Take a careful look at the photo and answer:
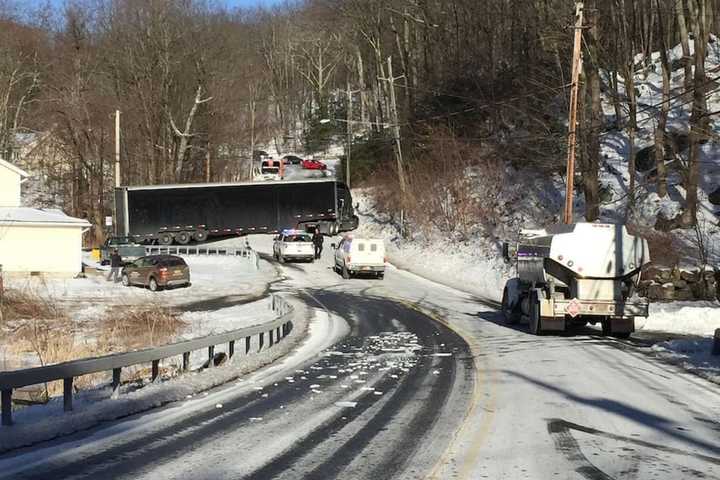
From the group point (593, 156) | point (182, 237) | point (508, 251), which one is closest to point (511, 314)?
point (508, 251)

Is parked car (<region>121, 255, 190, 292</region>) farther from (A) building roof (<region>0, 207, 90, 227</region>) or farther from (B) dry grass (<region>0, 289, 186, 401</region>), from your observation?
(B) dry grass (<region>0, 289, 186, 401</region>)

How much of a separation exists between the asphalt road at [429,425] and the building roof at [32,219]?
2708 cm

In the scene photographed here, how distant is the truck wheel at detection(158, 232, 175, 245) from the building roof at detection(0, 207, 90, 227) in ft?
38.2

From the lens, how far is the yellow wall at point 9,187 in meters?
42.9

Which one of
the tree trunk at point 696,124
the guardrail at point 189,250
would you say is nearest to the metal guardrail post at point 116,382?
the tree trunk at point 696,124

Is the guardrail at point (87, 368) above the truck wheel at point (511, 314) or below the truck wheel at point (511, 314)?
above

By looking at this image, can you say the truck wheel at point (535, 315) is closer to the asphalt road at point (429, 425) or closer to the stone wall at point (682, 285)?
the asphalt road at point (429, 425)

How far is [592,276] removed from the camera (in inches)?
773

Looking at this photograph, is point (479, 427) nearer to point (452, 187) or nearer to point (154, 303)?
point (154, 303)

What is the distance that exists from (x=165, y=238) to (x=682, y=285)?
115 ft

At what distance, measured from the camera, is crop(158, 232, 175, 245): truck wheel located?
53.6 metres

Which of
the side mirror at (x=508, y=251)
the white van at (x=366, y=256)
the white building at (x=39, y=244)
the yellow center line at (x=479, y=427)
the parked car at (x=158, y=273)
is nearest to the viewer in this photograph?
the yellow center line at (x=479, y=427)

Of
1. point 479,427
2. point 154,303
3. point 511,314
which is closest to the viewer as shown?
point 479,427

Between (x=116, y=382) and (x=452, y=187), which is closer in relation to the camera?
(x=116, y=382)
